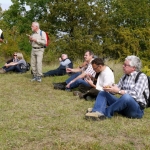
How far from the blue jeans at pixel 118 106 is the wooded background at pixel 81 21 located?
2472 cm

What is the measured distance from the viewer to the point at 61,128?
15.0ft

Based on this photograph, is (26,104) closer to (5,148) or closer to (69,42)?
(5,148)

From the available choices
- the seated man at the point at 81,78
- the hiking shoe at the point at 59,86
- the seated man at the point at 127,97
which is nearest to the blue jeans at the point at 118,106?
the seated man at the point at 127,97

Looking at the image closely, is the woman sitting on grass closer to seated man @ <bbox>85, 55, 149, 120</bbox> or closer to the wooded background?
seated man @ <bbox>85, 55, 149, 120</bbox>

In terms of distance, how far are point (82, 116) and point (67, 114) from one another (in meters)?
0.28

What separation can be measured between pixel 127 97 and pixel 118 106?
25 centimetres

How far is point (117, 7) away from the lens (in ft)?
136

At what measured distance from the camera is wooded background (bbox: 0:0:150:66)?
33.9 metres

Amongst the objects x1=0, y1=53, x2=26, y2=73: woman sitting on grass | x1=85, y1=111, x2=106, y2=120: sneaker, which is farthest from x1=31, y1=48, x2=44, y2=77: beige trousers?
x1=85, y1=111, x2=106, y2=120: sneaker

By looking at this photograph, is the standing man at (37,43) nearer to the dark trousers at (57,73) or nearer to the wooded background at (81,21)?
the dark trousers at (57,73)

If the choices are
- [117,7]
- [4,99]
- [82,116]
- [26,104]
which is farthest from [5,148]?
[117,7]

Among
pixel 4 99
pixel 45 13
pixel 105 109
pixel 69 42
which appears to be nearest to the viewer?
pixel 105 109

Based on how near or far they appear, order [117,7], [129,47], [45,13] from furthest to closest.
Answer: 1. [117,7]
2. [45,13]
3. [129,47]

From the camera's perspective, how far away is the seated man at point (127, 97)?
494 cm
